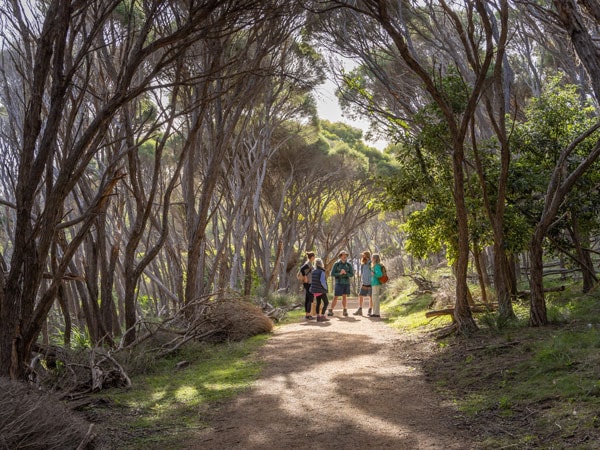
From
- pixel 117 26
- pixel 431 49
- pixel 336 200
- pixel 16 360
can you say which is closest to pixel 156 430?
pixel 16 360

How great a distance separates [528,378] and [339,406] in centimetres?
177

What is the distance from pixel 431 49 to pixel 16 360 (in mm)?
14517

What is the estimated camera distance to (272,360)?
7727mm

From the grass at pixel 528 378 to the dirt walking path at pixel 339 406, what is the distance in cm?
26

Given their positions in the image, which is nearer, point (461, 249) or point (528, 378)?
point (528, 378)

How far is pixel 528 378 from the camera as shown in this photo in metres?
5.29

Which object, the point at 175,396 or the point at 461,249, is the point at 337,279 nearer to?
the point at 461,249

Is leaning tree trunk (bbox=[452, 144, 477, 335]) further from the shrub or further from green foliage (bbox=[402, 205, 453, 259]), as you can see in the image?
the shrub

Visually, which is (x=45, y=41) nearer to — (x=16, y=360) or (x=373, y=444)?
(x=16, y=360)

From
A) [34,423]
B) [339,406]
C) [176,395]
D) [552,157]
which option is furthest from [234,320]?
[34,423]

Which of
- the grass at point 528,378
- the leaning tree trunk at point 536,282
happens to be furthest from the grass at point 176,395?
the leaning tree trunk at point 536,282

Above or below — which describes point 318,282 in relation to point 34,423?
above

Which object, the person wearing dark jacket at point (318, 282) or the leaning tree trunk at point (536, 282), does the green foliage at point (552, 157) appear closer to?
the leaning tree trunk at point (536, 282)

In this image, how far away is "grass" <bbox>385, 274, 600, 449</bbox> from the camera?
397 cm
